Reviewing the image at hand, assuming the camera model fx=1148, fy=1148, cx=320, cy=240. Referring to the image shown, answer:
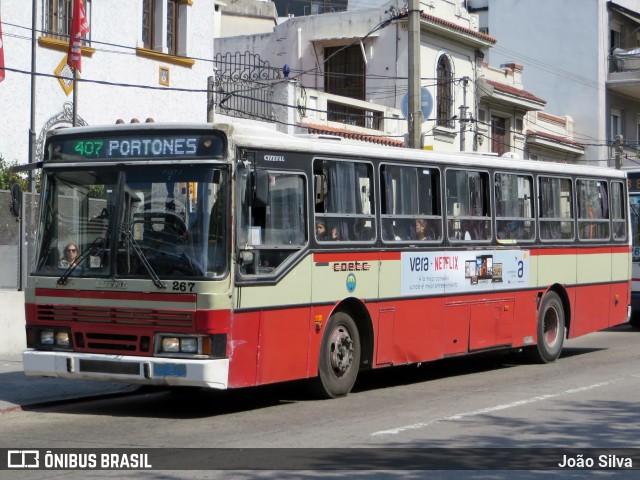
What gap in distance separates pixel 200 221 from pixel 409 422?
274 centimetres

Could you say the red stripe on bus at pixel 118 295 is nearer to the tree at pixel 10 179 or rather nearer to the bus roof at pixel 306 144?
the bus roof at pixel 306 144

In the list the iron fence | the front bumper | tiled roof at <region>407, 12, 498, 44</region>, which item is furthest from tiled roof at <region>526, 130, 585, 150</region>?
the front bumper

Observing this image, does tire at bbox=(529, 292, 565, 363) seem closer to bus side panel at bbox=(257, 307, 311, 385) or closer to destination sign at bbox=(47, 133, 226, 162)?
bus side panel at bbox=(257, 307, 311, 385)

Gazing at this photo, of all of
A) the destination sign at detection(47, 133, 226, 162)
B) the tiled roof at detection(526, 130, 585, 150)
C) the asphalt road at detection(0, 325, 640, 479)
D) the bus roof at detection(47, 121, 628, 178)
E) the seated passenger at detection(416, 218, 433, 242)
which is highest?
the tiled roof at detection(526, 130, 585, 150)

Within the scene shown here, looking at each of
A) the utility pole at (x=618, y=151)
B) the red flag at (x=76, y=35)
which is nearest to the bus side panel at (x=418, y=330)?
the red flag at (x=76, y=35)

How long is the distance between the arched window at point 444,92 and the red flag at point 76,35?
1703 centimetres

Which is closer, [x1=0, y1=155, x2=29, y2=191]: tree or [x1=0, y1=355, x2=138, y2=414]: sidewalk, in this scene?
[x1=0, y1=355, x2=138, y2=414]: sidewalk

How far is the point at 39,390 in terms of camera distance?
520 inches

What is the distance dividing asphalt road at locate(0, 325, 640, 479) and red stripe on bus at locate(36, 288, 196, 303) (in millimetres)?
1190

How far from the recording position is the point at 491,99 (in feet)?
128

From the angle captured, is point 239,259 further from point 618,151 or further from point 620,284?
point 618,151

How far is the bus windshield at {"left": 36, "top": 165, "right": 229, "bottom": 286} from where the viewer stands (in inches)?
432

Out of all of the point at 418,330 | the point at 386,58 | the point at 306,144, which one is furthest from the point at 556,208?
the point at 386,58

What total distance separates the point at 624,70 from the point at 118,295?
124 feet
